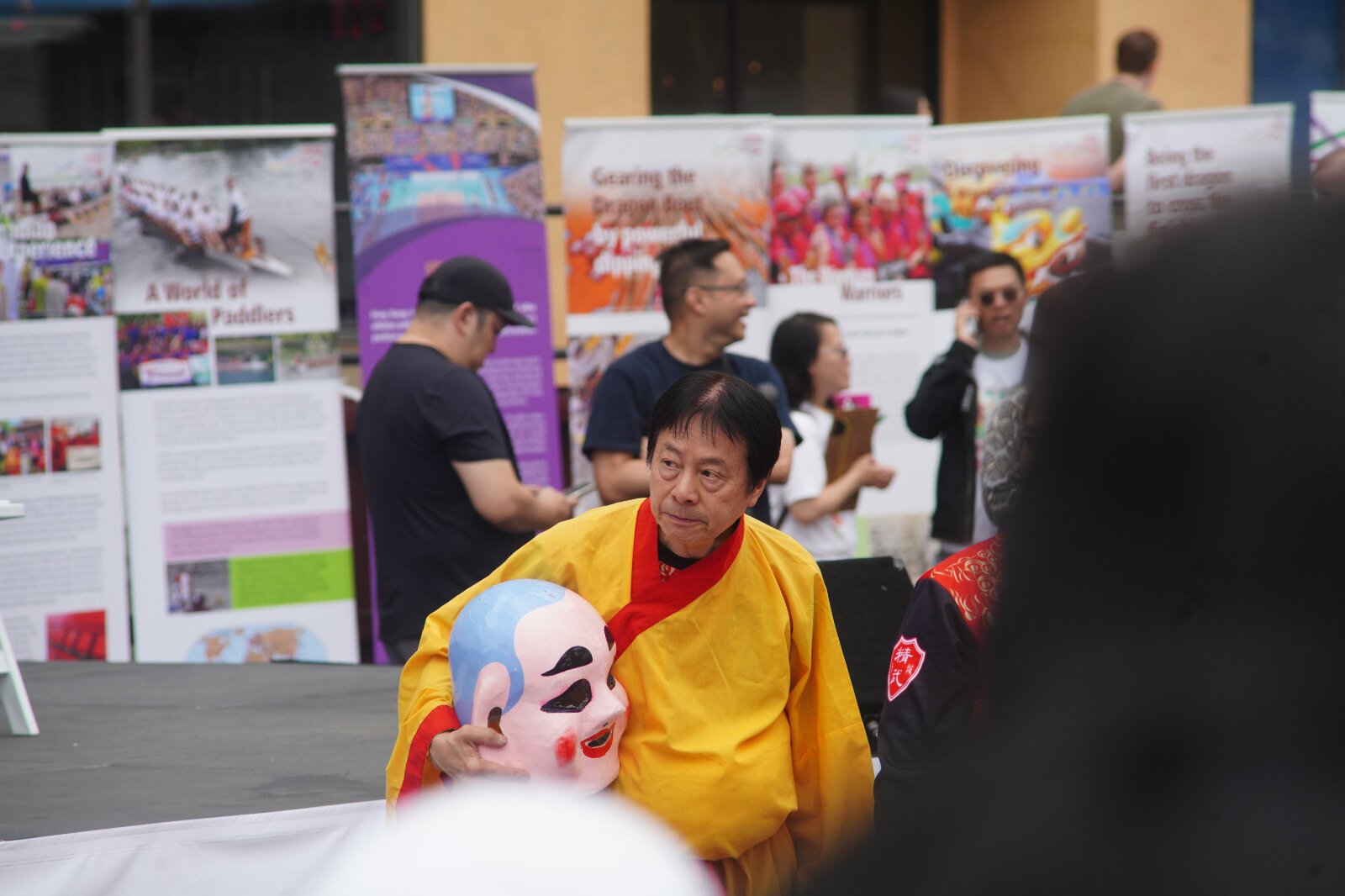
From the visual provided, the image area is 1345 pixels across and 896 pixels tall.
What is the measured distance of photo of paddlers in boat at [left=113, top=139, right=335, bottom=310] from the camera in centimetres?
599

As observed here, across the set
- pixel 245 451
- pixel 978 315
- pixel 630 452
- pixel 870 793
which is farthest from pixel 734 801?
pixel 245 451

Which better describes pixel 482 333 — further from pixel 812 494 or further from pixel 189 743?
pixel 189 743

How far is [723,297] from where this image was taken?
176 inches

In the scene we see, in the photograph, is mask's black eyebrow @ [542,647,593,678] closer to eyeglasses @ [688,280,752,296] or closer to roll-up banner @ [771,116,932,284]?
eyeglasses @ [688,280,752,296]


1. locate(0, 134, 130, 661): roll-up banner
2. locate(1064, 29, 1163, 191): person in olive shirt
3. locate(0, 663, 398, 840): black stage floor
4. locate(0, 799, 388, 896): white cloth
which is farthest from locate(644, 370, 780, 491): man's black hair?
locate(1064, 29, 1163, 191): person in olive shirt

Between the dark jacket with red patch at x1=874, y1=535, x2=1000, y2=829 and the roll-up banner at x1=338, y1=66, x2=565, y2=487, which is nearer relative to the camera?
the dark jacket with red patch at x1=874, y1=535, x2=1000, y2=829

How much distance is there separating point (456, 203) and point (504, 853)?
210 inches

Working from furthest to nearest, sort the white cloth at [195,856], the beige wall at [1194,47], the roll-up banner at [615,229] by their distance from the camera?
the beige wall at [1194,47] → the roll-up banner at [615,229] → the white cloth at [195,856]

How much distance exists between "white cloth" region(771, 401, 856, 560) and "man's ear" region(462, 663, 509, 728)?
2.69m

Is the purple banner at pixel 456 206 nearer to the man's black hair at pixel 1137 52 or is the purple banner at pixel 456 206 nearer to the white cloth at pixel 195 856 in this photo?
the white cloth at pixel 195 856

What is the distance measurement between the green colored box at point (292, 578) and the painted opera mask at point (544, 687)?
12.9 ft

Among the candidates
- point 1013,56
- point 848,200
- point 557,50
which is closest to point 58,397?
point 848,200

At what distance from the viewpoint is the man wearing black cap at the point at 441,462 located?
4.30 m

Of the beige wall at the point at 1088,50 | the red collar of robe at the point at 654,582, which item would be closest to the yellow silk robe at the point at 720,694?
the red collar of robe at the point at 654,582
